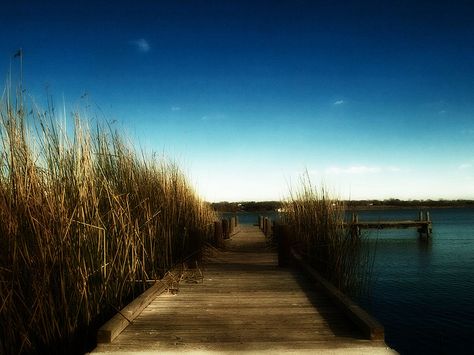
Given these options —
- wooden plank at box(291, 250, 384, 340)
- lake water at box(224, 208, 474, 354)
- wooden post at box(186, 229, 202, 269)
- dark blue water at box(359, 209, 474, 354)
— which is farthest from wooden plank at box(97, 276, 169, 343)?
dark blue water at box(359, 209, 474, 354)

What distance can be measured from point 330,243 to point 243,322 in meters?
2.40

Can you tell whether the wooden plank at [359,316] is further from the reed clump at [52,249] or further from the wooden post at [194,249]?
the wooden post at [194,249]

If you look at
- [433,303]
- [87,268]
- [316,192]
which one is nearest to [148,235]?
[87,268]

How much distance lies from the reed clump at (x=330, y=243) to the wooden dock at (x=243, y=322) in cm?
53

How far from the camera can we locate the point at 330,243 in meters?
5.28

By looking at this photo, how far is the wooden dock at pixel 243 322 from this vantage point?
2.67 m

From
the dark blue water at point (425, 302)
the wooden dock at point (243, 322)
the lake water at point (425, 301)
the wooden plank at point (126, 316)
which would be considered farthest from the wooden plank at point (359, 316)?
the dark blue water at point (425, 302)

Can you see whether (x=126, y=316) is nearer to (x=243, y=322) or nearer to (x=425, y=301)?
(x=243, y=322)

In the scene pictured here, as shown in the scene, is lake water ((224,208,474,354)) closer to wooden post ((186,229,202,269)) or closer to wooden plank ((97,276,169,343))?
wooden post ((186,229,202,269))

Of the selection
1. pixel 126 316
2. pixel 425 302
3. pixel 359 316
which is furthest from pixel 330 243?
pixel 425 302

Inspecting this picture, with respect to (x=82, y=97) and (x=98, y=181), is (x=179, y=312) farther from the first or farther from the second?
(x=82, y=97)

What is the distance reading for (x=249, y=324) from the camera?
318cm

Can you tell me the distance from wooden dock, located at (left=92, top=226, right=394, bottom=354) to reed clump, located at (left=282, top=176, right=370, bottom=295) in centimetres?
53

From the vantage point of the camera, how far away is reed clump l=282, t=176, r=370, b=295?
5.20 metres
